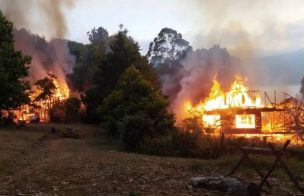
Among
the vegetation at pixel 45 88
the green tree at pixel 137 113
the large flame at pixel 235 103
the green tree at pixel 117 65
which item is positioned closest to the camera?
the green tree at pixel 137 113

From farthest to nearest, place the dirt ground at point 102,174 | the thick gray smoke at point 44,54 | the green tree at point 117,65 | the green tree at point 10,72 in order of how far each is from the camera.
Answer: the thick gray smoke at point 44,54, the green tree at point 117,65, the green tree at point 10,72, the dirt ground at point 102,174

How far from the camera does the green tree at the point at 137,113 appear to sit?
69.7 feet

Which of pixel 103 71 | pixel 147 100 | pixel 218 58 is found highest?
pixel 218 58

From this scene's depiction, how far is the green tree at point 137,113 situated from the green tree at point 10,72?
881 cm

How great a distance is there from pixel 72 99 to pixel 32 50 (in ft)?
74.6

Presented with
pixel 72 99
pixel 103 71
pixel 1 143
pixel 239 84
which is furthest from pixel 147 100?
pixel 72 99

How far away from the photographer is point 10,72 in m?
31.9

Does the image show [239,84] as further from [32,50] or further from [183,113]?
[32,50]

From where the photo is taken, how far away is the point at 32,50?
206 ft

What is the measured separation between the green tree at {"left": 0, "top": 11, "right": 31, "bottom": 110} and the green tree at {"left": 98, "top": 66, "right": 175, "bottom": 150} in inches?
347

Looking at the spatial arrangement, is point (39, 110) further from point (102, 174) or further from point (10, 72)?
point (102, 174)

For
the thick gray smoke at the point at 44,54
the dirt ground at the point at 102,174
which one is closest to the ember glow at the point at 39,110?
the thick gray smoke at the point at 44,54

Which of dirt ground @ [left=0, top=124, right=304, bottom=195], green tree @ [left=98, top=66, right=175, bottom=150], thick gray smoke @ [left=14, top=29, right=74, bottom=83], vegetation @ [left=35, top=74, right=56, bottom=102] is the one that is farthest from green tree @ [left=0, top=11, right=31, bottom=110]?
thick gray smoke @ [left=14, top=29, right=74, bottom=83]

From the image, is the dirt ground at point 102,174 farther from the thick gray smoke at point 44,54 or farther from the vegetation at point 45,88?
the thick gray smoke at point 44,54
